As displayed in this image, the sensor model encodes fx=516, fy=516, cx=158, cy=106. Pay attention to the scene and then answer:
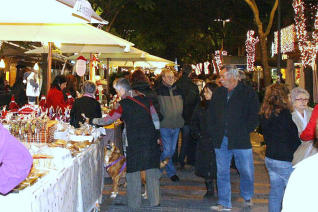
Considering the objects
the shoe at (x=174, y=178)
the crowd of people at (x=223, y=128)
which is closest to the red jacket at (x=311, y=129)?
the crowd of people at (x=223, y=128)

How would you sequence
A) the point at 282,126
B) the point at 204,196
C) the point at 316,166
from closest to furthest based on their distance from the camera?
the point at 316,166 < the point at 282,126 < the point at 204,196

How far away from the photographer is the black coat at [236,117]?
7.18 meters

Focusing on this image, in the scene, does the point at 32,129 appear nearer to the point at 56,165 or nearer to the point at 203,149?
the point at 56,165

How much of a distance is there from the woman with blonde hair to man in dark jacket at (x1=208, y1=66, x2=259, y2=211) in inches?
37.1

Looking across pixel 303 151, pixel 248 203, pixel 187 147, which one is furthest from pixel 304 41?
pixel 303 151

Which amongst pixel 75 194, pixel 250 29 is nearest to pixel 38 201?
pixel 75 194

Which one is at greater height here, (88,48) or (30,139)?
(88,48)

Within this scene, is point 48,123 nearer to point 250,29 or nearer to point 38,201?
point 38,201

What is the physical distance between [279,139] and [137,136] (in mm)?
2087

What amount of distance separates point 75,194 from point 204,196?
11.0 ft

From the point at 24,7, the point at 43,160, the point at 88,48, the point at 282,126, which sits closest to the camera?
the point at 43,160

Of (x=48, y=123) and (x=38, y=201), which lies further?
(x=48, y=123)

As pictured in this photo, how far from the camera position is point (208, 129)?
24.5ft

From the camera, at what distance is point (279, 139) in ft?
20.2
